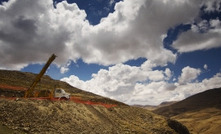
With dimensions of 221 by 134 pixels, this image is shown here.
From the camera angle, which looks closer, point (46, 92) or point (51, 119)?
point (51, 119)

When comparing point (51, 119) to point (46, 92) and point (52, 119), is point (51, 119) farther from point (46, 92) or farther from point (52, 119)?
point (46, 92)

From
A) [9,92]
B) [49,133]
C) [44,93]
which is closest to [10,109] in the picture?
[49,133]

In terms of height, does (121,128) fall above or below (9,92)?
below

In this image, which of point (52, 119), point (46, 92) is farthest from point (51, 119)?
point (46, 92)

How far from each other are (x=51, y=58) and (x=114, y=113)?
→ 13.5 metres

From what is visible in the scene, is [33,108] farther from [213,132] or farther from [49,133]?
[213,132]

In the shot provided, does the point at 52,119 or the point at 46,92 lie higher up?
the point at 46,92

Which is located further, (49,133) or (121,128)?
(121,128)

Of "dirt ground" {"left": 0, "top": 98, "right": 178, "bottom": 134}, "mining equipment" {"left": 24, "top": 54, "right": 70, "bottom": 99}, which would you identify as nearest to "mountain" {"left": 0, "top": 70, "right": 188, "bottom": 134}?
"dirt ground" {"left": 0, "top": 98, "right": 178, "bottom": 134}

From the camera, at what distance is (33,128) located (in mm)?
14758

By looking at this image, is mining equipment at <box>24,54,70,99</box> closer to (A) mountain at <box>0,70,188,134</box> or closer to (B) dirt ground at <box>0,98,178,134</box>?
(A) mountain at <box>0,70,188,134</box>

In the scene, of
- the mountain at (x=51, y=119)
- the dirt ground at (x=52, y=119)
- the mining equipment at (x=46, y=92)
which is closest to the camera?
the mountain at (x=51, y=119)

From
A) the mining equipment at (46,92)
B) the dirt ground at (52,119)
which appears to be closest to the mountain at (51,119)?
the dirt ground at (52,119)

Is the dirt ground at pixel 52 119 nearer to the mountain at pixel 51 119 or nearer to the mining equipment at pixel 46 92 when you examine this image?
the mountain at pixel 51 119
